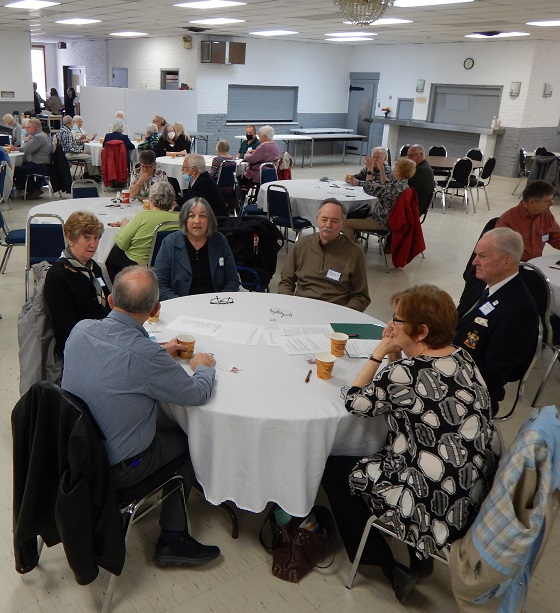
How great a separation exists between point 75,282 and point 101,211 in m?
2.75

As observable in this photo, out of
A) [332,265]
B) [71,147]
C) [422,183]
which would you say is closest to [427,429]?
[332,265]

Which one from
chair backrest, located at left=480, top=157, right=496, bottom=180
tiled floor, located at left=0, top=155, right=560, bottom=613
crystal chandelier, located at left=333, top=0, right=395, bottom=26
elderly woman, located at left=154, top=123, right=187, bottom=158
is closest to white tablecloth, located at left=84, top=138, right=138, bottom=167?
elderly woman, located at left=154, top=123, right=187, bottom=158

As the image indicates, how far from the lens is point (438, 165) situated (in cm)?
1066

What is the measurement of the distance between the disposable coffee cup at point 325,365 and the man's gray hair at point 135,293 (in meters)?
0.69

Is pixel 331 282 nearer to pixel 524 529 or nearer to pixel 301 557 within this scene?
pixel 301 557

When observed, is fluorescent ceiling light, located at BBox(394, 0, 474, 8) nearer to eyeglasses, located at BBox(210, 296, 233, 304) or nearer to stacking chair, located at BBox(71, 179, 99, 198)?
stacking chair, located at BBox(71, 179, 99, 198)

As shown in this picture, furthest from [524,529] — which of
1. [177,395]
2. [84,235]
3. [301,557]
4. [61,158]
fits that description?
[61,158]

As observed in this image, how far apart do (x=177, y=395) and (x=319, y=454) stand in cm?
56

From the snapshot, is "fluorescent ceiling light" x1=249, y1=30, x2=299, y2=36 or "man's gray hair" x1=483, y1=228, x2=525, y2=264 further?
"fluorescent ceiling light" x1=249, y1=30, x2=299, y2=36

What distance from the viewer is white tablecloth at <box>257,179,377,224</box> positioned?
6.53m

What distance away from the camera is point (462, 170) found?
10.0 metres

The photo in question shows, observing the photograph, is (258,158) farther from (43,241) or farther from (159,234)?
(159,234)

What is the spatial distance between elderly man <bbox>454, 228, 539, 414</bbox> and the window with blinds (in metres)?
13.3

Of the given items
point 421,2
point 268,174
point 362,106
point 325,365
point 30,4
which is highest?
point 421,2
